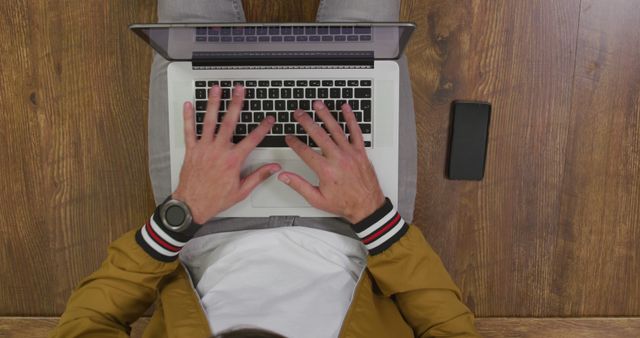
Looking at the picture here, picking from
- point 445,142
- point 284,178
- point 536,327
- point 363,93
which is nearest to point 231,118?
point 284,178

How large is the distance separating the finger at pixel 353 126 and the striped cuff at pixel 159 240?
13.2 inches

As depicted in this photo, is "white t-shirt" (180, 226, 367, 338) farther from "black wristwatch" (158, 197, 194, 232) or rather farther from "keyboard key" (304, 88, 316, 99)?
"keyboard key" (304, 88, 316, 99)

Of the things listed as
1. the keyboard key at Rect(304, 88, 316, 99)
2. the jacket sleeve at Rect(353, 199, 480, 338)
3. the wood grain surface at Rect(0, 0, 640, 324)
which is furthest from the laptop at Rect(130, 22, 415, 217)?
the wood grain surface at Rect(0, 0, 640, 324)

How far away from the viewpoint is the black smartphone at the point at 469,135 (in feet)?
3.96

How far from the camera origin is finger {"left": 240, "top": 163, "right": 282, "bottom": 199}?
0.91 meters

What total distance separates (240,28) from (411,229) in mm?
479

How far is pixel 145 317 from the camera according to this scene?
1.31 m

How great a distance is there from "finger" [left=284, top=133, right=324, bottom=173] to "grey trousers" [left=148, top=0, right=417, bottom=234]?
0.12 meters

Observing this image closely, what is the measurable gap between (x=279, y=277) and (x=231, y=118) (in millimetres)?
289

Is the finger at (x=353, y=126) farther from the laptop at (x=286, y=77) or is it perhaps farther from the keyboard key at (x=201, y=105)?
the keyboard key at (x=201, y=105)

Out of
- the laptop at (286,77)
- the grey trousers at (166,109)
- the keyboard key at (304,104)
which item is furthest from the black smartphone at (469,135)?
the keyboard key at (304,104)

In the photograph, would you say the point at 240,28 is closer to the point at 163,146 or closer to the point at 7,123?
the point at 163,146

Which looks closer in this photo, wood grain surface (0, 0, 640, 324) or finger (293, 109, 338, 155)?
finger (293, 109, 338, 155)

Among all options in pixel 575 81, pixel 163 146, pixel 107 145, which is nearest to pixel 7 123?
pixel 107 145
